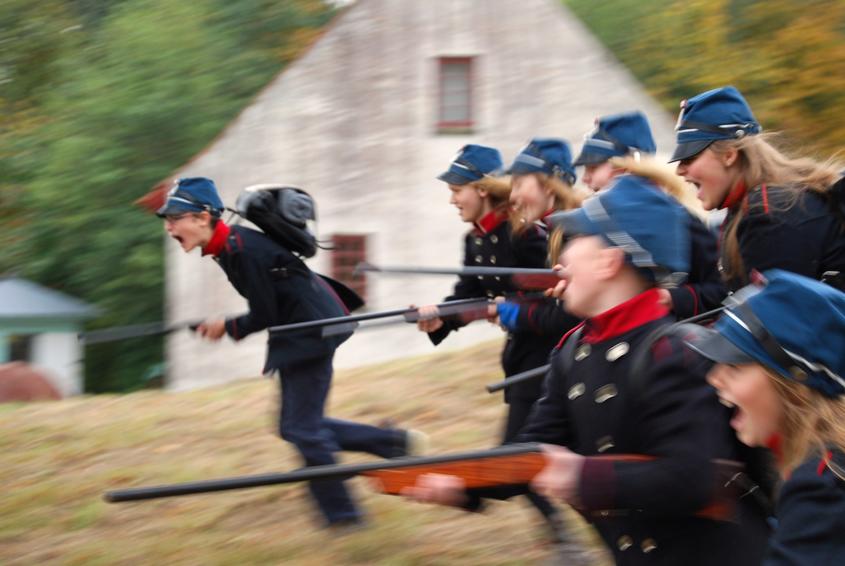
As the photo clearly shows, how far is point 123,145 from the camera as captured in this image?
2847cm

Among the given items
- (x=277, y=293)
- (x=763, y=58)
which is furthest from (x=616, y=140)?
(x=763, y=58)

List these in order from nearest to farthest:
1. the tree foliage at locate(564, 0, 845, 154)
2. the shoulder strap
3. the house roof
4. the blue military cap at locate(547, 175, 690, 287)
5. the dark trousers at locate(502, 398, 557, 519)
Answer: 1. the blue military cap at locate(547, 175, 690, 287)
2. the shoulder strap
3. the dark trousers at locate(502, 398, 557, 519)
4. the tree foliage at locate(564, 0, 845, 154)
5. the house roof

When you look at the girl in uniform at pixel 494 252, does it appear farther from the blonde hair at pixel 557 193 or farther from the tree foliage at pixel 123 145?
the tree foliage at pixel 123 145

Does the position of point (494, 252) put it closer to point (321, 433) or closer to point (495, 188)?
point (495, 188)

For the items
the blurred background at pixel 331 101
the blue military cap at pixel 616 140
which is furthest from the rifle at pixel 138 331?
the blurred background at pixel 331 101

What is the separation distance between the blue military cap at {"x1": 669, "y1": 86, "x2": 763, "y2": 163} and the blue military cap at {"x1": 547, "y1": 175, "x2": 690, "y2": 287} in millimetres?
944

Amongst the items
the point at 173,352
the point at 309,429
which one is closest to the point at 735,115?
the point at 309,429

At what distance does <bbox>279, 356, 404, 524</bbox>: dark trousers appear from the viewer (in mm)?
6238

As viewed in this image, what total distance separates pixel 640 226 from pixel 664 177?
112 centimetres

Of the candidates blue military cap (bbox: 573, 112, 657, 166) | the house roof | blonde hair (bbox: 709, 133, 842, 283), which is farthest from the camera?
the house roof

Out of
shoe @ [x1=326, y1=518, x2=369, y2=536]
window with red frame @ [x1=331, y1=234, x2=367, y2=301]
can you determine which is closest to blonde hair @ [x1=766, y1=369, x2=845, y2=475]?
shoe @ [x1=326, y1=518, x2=369, y2=536]

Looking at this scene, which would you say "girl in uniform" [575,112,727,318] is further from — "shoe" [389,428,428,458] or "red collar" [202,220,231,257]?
"red collar" [202,220,231,257]

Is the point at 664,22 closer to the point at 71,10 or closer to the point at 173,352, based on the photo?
the point at 173,352

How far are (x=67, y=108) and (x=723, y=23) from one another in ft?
50.7
